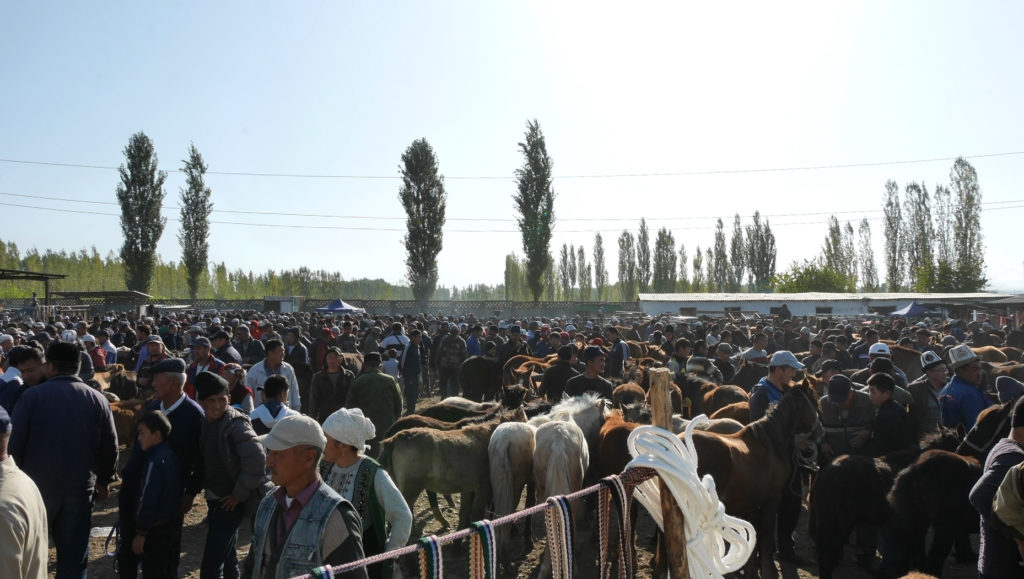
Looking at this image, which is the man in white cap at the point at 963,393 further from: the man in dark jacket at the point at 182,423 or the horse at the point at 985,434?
the man in dark jacket at the point at 182,423

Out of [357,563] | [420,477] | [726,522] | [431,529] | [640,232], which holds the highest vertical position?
[640,232]

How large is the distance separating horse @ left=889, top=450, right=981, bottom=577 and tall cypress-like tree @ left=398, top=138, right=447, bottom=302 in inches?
1873

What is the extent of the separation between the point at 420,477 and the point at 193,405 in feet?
7.83

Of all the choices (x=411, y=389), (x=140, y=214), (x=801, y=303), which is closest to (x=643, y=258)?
(x=801, y=303)

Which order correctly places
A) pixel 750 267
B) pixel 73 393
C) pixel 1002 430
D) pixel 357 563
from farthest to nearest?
pixel 750 267 → pixel 1002 430 → pixel 73 393 → pixel 357 563

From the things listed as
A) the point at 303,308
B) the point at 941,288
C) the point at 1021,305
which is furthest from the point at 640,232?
the point at 1021,305

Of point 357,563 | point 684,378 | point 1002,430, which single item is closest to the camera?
point 357,563

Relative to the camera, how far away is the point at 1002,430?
5.00m

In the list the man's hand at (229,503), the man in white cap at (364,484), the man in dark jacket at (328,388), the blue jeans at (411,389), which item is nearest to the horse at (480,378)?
the blue jeans at (411,389)

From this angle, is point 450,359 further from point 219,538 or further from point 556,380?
point 219,538

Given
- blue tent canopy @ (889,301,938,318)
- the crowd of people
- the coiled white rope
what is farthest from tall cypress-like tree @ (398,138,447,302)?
the coiled white rope

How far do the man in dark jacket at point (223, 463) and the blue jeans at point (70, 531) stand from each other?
0.80 meters

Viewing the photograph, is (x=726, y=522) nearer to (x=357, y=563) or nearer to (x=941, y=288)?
(x=357, y=563)

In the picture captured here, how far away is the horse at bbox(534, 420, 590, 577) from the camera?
19.9 feet
